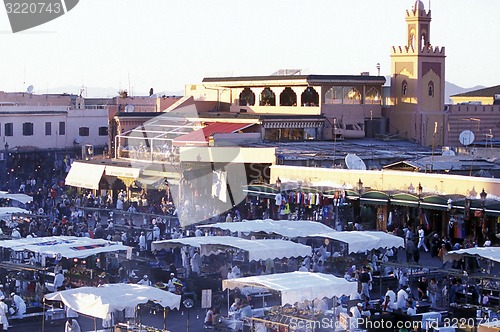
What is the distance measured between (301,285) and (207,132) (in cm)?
2325

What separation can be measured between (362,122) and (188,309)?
1015 inches

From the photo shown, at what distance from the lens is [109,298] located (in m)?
18.0

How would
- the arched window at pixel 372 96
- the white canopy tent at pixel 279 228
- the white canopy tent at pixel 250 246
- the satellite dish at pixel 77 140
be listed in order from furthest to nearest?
the satellite dish at pixel 77 140
the arched window at pixel 372 96
the white canopy tent at pixel 279 228
the white canopy tent at pixel 250 246

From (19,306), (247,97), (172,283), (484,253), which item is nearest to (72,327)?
(19,306)

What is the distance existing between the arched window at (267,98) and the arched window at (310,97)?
1988 millimetres

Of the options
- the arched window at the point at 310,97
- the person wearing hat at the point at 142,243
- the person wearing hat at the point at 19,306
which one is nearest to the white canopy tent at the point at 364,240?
the person wearing hat at the point at 142,243

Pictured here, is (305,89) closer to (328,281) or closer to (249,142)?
(249,142)

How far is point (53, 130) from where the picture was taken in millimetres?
53219

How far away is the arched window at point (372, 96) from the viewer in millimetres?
46750

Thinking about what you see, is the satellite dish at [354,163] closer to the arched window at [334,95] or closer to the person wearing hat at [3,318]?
the arched window at [334,95]

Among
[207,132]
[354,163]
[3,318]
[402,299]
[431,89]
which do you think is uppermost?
[431,89]

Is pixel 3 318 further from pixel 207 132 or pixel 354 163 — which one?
pixel 207 132

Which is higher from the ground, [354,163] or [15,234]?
[354,163]

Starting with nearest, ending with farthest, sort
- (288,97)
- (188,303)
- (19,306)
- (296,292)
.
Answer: (296,292) < (19,306) < (188,303) < (288,97)
